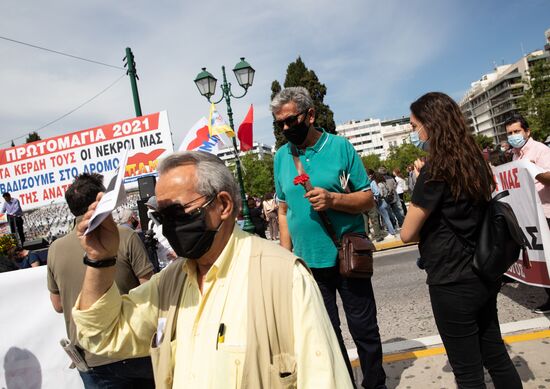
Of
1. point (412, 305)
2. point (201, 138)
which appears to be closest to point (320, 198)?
point (412, 305)

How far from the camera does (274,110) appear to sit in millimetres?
2922

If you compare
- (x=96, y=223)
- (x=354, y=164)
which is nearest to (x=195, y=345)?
(x=96, y=223)

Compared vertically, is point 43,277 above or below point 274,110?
below

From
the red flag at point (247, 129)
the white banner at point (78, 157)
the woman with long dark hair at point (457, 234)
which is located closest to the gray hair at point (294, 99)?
the woman with long dark hair at point (457, 234)

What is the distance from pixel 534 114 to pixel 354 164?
39063 mm

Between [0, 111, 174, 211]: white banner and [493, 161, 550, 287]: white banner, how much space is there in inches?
341

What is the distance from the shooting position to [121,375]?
100 inches

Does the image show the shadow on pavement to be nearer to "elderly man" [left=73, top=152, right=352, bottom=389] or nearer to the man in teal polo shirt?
the man in teal polo shirt

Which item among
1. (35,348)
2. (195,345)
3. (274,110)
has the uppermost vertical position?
(274,110)

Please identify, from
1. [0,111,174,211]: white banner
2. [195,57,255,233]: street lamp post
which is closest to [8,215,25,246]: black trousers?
[0,111,174,211]: white banner

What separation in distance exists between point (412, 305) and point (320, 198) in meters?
3.24

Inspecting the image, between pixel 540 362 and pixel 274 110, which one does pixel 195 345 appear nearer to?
pixel 274 110

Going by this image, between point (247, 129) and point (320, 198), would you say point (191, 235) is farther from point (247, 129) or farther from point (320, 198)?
point (247, 129)

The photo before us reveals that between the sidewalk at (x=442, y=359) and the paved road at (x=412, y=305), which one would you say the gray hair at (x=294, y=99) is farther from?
the paved road at (x=412, y=305)
